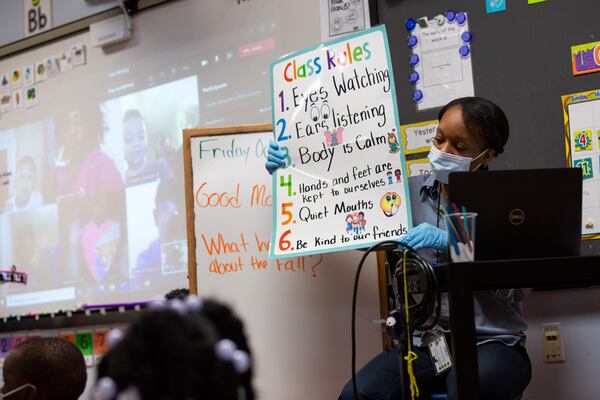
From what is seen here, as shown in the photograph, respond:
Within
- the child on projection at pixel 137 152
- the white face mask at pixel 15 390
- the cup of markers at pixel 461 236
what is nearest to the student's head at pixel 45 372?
the white face mask at pixel 15 390

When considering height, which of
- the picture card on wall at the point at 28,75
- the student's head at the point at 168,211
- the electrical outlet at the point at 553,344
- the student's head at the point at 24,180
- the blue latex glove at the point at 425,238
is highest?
the picture card on wall at the point at 28,75

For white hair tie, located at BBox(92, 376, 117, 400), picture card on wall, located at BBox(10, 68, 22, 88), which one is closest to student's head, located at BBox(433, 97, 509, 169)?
white hair tie, located at BBox(92, 376, 117, 400)

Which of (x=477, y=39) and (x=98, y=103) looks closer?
(x=477, y=39)

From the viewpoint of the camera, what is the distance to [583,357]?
2285 millimetres

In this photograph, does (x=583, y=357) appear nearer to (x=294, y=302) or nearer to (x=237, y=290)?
(x=294, y=302)

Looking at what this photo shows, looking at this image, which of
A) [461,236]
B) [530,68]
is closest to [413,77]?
[530,68]

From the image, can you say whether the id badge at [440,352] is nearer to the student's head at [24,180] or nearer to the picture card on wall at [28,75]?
the student's head at [24,180]

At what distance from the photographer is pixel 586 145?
7.45 ft

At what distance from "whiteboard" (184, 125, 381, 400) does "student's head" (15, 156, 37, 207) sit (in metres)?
1.49

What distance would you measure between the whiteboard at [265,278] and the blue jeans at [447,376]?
1.18 feet

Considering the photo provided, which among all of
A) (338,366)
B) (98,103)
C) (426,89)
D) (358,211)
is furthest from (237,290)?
(98,103)

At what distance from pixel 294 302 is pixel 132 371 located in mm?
1835

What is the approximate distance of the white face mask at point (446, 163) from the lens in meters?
2.04

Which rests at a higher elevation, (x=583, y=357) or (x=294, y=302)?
(x=294, y=302)
